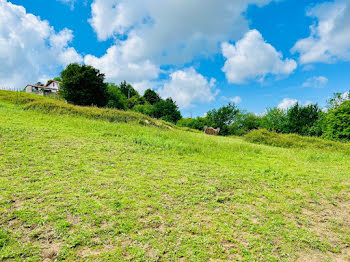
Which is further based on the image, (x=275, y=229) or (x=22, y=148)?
(x=22, y=148)

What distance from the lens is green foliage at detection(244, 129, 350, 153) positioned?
13.8 meters

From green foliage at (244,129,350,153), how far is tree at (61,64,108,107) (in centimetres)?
2254

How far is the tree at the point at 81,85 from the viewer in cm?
2706

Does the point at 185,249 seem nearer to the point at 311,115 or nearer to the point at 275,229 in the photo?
the point at 275,229

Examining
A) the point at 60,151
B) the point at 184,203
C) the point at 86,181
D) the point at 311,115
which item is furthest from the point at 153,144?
the point at 311,115

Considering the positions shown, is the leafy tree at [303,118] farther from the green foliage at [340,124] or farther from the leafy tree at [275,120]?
the green foliage at [340,124]

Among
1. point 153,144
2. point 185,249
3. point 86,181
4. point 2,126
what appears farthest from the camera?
point 153,144

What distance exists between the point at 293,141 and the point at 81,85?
27.6m

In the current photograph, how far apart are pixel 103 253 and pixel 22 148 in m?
5.42

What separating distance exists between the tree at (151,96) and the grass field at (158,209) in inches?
2532

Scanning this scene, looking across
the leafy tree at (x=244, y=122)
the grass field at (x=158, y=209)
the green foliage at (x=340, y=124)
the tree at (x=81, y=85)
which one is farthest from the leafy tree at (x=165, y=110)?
the grass field at (x=158, y=209)

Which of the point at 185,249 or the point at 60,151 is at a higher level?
the point at 60,151

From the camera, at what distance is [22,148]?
6.00 metres

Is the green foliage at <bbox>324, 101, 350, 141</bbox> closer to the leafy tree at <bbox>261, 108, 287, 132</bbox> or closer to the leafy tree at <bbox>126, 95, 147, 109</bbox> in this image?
the leafy tree at <bbox>261, 108, 287, 132</bbox>
